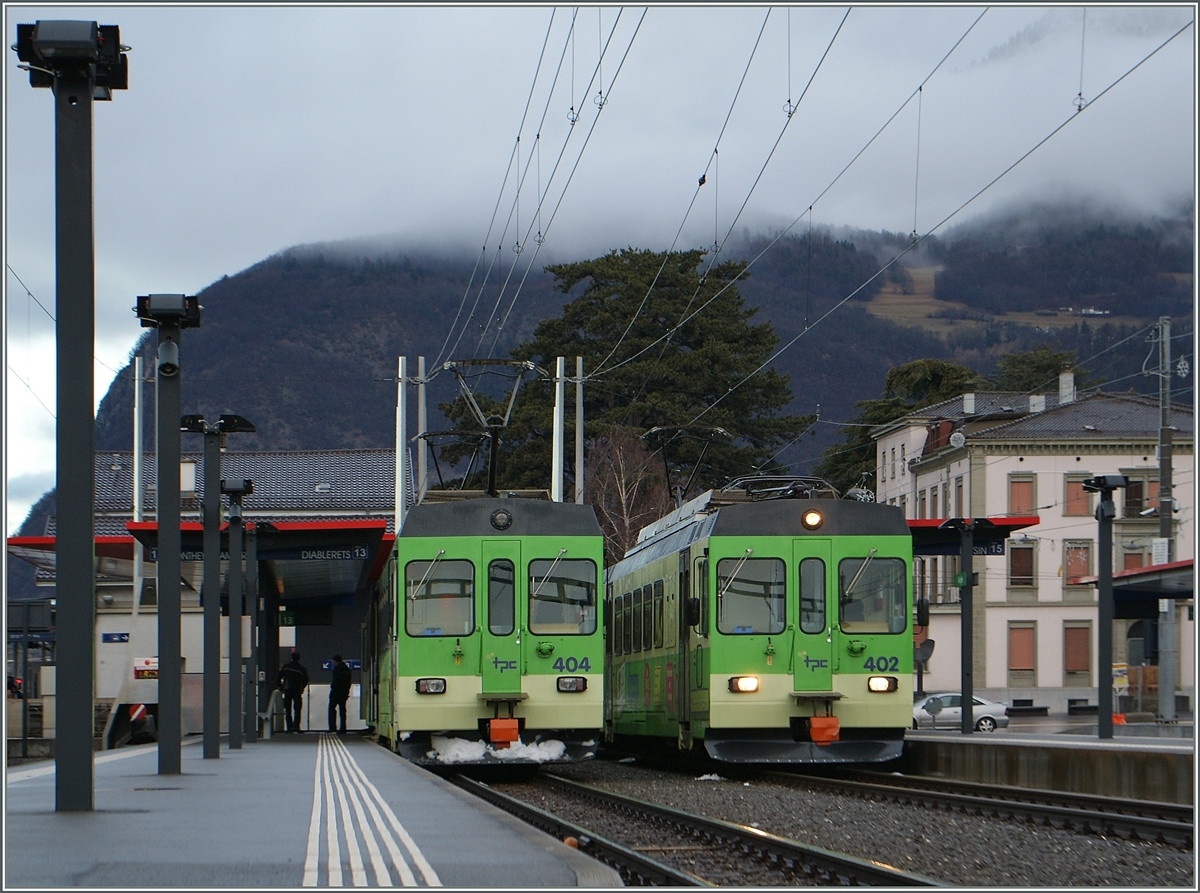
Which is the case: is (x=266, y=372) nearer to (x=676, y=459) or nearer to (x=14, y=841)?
(x=676, y=459)

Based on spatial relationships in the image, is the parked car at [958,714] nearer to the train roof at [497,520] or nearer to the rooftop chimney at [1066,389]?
the rooftop chimney at [1066,389]

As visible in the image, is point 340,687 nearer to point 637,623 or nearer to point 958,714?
point 637,623

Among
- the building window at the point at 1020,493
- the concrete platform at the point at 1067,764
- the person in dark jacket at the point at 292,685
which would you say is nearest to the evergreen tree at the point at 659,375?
the building window at the point at 1020,493

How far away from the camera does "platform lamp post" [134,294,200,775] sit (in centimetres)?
1434

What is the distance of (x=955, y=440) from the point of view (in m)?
64.9

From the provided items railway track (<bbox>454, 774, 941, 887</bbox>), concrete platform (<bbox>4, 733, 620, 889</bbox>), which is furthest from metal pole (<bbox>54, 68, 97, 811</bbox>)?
railway track (<bbox>454, 774, 941, 887</bbox>)

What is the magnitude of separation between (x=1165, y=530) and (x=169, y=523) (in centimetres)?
2793

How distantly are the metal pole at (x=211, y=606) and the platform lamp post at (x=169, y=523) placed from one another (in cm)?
258

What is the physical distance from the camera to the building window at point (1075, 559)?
2576 inches

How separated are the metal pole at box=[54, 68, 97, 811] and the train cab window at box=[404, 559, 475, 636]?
8.61 m

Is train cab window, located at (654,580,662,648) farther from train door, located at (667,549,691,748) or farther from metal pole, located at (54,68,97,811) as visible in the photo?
metal pole, located at (54,68,97,811)

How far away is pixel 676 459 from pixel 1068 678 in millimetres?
17896

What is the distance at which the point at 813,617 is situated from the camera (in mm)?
18188

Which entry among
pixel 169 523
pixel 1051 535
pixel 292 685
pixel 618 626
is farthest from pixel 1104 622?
pixel 1051 535
